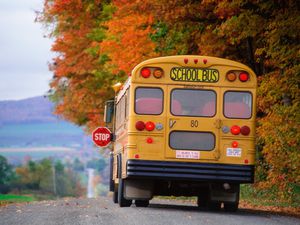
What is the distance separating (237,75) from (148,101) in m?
1.89

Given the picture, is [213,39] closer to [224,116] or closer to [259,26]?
[259,26]

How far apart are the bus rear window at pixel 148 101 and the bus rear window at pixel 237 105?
1.34 m

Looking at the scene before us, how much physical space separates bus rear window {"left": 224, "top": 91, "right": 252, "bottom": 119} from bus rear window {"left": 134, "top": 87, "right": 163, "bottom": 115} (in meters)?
1.34

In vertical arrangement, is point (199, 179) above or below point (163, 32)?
below

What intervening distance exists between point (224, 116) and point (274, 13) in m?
6.07

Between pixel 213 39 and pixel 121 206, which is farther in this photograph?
pixel 213 39

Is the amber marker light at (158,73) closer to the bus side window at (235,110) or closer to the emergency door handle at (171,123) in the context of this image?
the emergency door handle at (171,123)

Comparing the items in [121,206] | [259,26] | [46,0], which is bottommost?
[121,206]

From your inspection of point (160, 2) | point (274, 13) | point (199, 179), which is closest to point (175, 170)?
point (199, 179)

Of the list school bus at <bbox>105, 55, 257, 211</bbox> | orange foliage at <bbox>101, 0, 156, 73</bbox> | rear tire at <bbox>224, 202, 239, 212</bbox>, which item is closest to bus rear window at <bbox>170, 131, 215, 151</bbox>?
school bus at <bbox>105, 55, 257, 211</bbox>

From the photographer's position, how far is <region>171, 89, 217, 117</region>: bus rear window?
Result: 19359 millimetres

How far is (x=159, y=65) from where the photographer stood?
19531 mm

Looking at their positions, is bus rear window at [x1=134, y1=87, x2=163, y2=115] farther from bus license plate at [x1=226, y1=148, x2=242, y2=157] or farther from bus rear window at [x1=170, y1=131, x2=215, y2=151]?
bus license plate at [x1=226, y1=148, x2=242, y2=157]

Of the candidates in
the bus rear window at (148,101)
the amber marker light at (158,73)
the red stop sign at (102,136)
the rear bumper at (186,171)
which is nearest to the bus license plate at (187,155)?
the rear bumper at (186,171)
